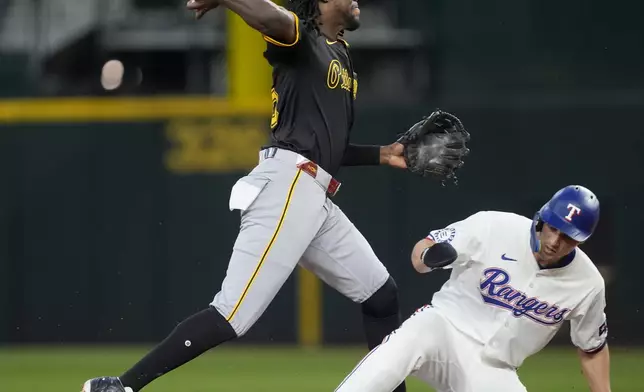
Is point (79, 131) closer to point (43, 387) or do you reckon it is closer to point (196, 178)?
point (196, 178)

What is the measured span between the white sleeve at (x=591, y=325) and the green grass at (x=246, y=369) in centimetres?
250

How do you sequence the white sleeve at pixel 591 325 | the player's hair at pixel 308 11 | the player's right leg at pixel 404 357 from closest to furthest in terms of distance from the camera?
1. the player's right leg at pixel 404 357
2. the white sleeve at pixel 591 325
3. the player's hair at pixel 308 11

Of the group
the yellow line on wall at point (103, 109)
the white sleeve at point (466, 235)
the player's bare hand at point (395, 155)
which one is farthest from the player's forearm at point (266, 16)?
the yellow line on wall at point (103, 109)

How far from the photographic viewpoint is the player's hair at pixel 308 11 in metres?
5.25

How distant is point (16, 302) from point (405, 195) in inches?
141

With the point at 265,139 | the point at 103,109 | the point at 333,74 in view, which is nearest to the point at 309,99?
the point at 333,74

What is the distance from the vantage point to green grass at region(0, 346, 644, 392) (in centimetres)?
752

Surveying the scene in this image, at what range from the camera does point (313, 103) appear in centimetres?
506

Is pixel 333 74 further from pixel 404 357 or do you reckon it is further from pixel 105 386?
pixel 105 386

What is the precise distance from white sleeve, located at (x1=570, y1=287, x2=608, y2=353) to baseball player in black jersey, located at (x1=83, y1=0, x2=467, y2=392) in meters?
0.85

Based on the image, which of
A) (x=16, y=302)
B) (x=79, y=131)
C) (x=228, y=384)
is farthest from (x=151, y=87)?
(x=228, y=384)

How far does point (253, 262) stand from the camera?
4859 millimetres

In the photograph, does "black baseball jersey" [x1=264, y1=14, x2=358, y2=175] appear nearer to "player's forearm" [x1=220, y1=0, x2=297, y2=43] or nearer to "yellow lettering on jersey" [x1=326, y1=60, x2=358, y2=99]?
"yellow lettering on jersey" [x1=326, y1=60, x2=358, y2=99]

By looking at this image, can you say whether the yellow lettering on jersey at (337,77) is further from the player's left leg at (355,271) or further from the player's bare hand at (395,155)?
the player's left leg at (355,271)
